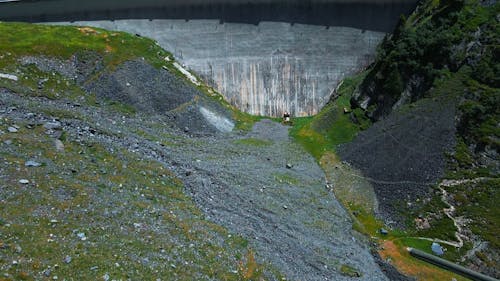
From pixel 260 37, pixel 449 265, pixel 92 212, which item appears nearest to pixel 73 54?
pixel 260 37

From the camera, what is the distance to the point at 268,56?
149ft

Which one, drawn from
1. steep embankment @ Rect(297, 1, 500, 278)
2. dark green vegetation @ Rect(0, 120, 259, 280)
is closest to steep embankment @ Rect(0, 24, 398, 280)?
dark green vegetation @ Rect(0, 120, 259, 280)

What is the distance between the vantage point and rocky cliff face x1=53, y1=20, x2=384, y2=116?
4453cm

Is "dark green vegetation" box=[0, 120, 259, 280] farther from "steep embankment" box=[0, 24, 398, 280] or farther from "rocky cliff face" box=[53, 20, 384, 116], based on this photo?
"rocky cliff face" box=[53, 20, 384, 116]

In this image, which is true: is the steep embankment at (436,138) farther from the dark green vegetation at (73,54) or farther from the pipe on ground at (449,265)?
the dark green vegetation at (73,54)

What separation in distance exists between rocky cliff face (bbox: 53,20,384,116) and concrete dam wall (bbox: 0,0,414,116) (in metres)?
0.10

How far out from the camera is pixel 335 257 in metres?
26.1

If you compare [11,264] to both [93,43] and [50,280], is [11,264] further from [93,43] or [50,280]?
[93,43]

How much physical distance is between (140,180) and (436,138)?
21006 mm

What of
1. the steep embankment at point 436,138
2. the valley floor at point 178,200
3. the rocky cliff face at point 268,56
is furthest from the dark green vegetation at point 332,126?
the rocky cliff face at point 268,56

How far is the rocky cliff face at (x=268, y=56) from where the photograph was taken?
146ft

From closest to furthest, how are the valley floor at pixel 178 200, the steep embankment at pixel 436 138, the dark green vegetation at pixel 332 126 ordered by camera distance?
the valley floor at pixel 178 200 → the steep embankment at pixel 436 138 → the dark green vegetation at pixel 332 126

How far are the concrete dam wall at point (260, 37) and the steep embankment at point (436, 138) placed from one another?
23.1ft

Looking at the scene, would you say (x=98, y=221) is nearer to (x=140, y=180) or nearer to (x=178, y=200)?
(x=140, y=180)
